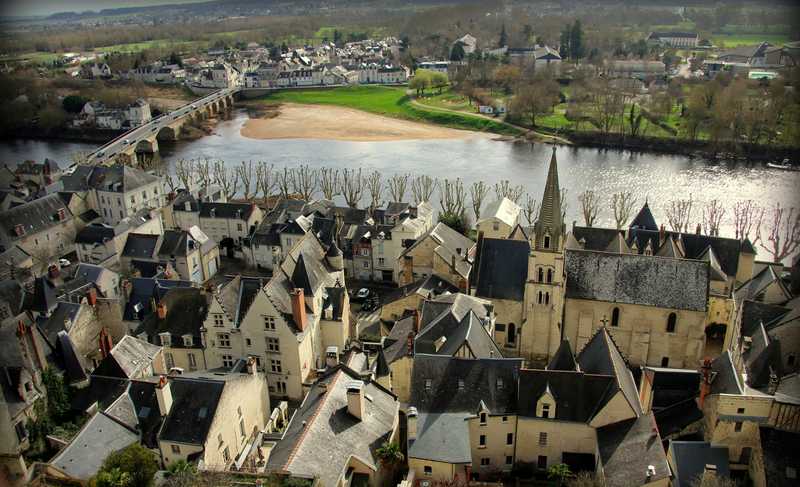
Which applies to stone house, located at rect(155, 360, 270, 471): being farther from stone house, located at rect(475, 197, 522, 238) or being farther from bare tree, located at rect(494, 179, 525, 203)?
bare tree, located at rect(494, 179, 525, 203)

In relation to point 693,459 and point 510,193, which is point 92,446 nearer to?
point 693,459

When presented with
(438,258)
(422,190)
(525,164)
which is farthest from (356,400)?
(525,164)

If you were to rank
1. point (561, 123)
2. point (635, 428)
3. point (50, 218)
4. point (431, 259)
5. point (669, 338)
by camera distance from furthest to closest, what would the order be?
point (561, 123) → point (50, 218) → point (431, 259) → point (669, 338) → point (635, 428)

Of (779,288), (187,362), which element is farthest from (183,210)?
(779,288)

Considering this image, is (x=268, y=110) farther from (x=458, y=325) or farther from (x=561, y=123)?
(x=458, y=325)

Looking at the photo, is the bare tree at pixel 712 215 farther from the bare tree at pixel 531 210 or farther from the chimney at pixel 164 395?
the chimney at pixel 164 395

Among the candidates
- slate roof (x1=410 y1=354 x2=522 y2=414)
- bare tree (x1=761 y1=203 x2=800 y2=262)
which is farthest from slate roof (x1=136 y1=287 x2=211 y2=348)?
bare tree (x1=761 y1=203 x2=800 y2=262)
